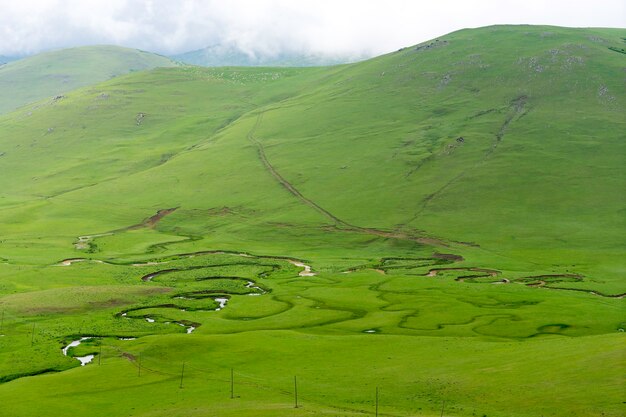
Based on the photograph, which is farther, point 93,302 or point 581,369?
point 93,302

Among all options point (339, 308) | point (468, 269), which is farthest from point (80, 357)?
point (468, 269)

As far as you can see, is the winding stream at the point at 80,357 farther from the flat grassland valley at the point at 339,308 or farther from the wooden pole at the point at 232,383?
the wooden pole at the point at 232,383

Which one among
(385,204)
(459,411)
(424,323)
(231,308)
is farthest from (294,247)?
(459,411)

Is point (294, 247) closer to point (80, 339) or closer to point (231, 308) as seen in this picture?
point (231, 308)

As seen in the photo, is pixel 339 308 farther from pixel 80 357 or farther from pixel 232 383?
pixel 232 383

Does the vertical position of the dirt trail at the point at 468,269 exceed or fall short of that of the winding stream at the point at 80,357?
it falls short

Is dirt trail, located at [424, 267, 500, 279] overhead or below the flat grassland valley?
below

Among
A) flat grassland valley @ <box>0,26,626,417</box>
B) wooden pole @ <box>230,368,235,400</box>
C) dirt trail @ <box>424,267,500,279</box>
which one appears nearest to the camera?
flat grassland valley @ <box>0,26,626,417</box>

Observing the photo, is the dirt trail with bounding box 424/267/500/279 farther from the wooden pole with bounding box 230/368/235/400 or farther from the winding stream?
the wooden pole with bounding box 230/368/235/400

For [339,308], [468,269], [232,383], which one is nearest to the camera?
[232,383]

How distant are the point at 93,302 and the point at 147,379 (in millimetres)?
41215

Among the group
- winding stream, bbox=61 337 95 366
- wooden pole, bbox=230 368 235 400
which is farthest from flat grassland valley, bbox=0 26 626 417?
winding stream, bbox=61 337 95 366

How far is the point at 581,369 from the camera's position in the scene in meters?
57.6

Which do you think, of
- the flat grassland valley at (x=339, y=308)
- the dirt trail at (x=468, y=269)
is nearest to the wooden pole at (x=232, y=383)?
the flat grassland valley at (x=339, y=308)
